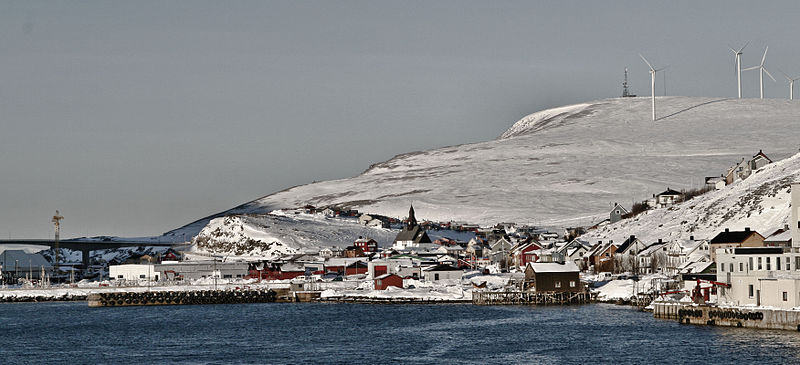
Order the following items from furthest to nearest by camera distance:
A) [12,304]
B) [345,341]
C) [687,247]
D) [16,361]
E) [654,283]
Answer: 1. [12,304]
2. [687,247]
3. [654,283]
4. [345,341]
5. [16,361]

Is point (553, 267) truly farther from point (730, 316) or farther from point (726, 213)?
point (730, 316)

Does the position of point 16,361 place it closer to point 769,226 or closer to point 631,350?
point 631,350

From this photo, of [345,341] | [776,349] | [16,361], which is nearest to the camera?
[776,349]

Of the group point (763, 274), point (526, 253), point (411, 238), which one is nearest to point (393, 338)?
point (763, 274)

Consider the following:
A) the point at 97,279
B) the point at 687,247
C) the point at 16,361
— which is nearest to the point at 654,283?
the point at 687,247

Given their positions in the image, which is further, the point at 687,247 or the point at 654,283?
the point at 687,247

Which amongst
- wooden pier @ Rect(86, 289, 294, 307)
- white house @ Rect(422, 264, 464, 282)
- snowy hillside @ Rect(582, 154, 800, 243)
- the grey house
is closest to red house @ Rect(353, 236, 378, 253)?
the grey house

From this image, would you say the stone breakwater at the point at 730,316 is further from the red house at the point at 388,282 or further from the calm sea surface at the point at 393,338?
the red house at the point at 388,282
